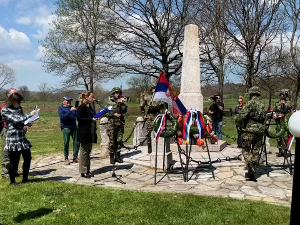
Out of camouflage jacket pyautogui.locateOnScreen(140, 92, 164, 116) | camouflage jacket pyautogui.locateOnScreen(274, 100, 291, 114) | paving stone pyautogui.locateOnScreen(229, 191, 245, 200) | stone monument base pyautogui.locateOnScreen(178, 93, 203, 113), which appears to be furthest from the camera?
camouflage jacket pyautogui.locateOnScreen(140, 92, 164, 116)

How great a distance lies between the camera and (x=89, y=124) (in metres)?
6.16

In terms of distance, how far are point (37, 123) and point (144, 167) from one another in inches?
716

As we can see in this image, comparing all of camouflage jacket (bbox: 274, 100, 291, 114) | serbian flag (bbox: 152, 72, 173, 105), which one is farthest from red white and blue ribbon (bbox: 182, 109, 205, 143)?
camouflage jacket (bbox: 274, 100, 291, 114)

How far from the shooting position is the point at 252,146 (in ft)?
20.3

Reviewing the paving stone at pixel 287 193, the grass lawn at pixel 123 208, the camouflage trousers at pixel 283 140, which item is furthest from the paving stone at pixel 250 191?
the camouflage trousers at pixel 283 140

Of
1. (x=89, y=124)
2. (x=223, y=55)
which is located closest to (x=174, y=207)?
(x=89, y=124)

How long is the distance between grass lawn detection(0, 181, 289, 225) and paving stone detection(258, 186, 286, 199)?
2.28ft

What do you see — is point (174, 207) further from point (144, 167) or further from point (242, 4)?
point (242, 4)

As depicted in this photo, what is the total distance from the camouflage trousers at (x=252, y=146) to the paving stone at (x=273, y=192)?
27.5 inches

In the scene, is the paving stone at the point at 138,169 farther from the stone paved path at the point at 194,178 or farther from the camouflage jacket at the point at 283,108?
the camouflage jacket at the point at 283,108

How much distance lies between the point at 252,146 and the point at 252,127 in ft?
1.56

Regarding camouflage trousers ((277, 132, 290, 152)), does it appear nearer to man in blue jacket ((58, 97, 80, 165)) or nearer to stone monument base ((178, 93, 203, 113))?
stone monument base ((178, 93, 203, 113))

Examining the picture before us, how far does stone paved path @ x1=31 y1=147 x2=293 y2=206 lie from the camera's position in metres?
5.32

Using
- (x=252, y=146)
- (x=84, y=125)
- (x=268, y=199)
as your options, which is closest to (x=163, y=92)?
(x=84, y=125)
